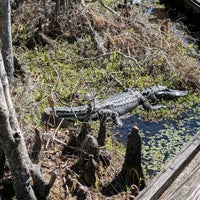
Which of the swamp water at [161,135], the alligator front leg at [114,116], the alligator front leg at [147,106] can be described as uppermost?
the swamp water at [161,135]

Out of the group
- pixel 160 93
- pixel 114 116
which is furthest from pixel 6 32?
pixel 160 93

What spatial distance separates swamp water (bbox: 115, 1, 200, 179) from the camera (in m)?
5.94

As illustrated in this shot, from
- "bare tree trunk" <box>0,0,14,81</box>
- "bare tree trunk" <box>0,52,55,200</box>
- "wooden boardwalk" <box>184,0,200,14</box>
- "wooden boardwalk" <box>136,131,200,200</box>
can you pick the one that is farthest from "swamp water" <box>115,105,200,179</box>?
"wooden boardwalk" <box>184,0,200,14</box>

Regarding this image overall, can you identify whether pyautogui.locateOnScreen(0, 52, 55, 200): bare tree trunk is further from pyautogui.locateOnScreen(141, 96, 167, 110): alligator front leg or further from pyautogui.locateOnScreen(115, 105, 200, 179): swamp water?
pyautogui.locateOnScreen(141, 96, 167, 110): alligator front leg

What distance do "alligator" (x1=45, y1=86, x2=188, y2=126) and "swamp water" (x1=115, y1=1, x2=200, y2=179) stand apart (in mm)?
191

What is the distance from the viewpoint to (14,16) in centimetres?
905

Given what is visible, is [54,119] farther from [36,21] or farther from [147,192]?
[36,21]

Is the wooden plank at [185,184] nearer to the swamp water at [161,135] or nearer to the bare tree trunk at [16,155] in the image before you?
the bare tree trunk at [16,155]

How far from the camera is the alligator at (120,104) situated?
6.43 m

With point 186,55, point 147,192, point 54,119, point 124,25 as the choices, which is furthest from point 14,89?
point 147,192

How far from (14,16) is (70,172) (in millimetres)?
4965

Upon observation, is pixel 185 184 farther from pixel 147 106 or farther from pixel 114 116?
pixel 147 106

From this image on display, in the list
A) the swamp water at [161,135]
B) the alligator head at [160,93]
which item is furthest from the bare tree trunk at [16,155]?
the alligator head at [160,93]

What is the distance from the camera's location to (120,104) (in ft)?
23.0
